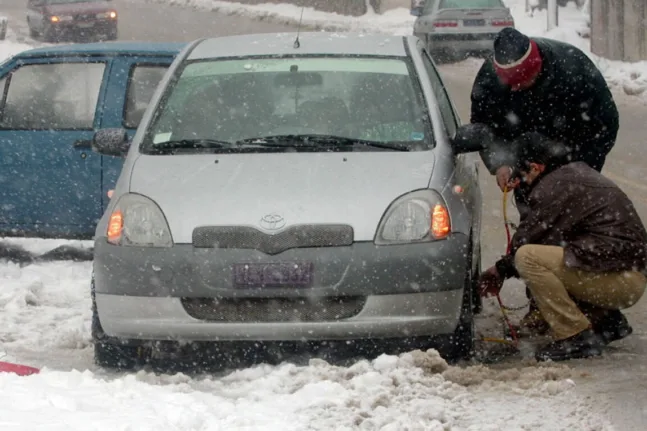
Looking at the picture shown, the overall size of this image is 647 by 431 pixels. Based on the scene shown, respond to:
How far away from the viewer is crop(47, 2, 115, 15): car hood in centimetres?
3136

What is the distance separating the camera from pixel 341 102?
7098 millimetres

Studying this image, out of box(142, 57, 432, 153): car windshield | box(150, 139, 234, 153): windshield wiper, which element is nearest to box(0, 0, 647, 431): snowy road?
box(150, 139, 234, 153): windshield wiper

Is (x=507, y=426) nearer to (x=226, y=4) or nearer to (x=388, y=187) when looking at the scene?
(x=388, y=187)

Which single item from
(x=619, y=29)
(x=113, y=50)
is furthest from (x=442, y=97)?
(x=619, y=29)

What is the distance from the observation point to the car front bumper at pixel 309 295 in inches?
235

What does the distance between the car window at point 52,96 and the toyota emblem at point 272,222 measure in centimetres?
382

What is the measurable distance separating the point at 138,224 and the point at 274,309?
77 centimetres

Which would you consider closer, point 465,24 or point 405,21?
point 465,24

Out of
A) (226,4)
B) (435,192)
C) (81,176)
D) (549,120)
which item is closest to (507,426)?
(435,192)

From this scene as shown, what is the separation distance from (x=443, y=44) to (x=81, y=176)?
17.0 metres

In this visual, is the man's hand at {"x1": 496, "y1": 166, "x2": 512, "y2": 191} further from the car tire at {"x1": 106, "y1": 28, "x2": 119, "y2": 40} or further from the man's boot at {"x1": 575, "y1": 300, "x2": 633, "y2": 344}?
the car tire at {"x1": 106, "y1": 28, "x2": 119, "y2": 40}

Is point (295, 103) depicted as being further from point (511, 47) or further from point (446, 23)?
point (446, 23)

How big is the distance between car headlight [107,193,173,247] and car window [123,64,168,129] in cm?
325

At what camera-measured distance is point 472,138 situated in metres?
6.68
